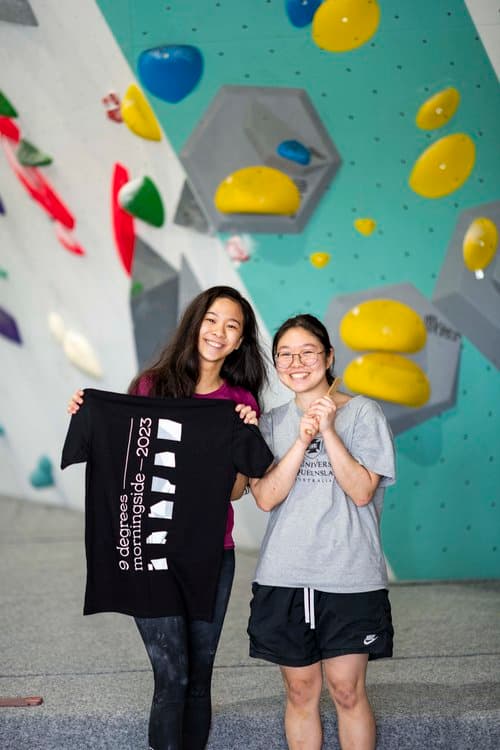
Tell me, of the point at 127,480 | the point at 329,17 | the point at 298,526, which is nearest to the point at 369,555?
the point at 298,526

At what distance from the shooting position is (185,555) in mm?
1863

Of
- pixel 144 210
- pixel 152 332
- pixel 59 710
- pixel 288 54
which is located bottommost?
pixel 59 710

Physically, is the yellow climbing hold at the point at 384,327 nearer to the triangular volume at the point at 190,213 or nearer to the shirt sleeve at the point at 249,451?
the triangular volume at the point at 190,213

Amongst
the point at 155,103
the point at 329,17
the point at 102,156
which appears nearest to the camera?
the point at 329,17

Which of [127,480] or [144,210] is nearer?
[127,480]

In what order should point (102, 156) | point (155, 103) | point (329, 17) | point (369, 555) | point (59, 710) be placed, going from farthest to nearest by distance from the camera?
point (102, 156), point (155, 103), point (329, 17), point (59, 710), point (369, 555)

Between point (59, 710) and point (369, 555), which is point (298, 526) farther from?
point (59, 710)

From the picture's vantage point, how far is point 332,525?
1796 millimetres

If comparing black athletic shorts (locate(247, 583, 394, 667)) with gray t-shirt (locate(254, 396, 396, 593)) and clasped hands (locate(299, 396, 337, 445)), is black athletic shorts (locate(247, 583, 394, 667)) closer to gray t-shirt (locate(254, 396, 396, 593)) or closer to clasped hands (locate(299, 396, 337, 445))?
gray t-shirt (locate(254, 396, 396, 593))

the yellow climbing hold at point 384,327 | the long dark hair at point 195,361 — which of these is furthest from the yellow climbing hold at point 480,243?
the long dark hair at point 195,361

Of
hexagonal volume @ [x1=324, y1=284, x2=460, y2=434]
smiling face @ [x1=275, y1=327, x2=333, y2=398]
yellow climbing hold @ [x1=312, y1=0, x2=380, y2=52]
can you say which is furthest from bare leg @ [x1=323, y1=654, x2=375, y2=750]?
yellow climbing hold @ [x1=312, y1=0, x2=380, y2=52]

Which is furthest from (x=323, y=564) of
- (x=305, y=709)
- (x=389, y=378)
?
Answer: (x=389, y=378)

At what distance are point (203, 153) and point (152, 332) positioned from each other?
800mm

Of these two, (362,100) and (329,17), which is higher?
(329,17)
